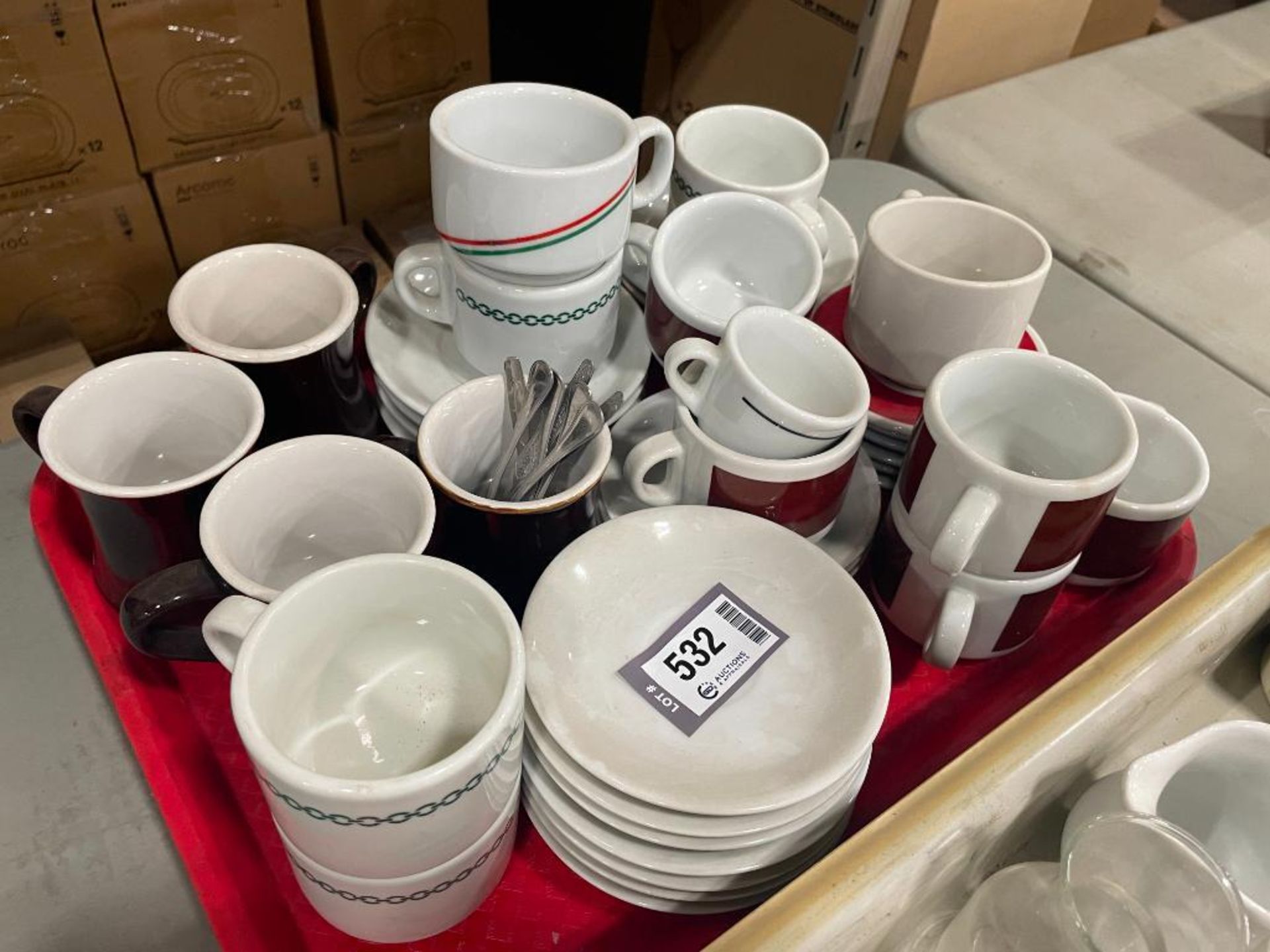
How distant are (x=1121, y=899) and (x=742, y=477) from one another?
0.86 feet

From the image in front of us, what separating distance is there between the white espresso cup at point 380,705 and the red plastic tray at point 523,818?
3.3 inches

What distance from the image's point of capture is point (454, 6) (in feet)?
3.81

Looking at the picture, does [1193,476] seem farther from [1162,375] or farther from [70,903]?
[70,903]

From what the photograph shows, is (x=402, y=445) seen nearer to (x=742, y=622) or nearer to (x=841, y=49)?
(x=742, y=622)

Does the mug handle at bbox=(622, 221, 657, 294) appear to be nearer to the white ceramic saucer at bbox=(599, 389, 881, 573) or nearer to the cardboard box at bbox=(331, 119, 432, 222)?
the white ceramic saucer at bbox=(599, 389, 881, 573)

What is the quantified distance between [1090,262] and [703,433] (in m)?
0.61

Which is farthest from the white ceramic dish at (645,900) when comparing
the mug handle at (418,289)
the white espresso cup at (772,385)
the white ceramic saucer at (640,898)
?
the mug handle at (418,289)

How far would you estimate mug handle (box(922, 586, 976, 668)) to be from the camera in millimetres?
525

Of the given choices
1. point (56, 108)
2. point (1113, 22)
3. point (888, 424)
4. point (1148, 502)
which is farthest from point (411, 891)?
point (1113, 22)

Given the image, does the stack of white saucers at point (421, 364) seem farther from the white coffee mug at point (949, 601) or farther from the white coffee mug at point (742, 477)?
the white coffee mug at point (949, 601)

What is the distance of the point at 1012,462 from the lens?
59cm

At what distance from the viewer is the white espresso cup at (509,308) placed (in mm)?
577

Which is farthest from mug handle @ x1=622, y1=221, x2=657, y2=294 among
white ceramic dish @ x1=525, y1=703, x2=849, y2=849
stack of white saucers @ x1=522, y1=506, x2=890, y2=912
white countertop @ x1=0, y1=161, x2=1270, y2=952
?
white countertop @ x1=0, y1=161, x2=1270, y2=952

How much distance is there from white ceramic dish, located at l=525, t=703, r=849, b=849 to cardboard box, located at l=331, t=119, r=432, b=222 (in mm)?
944
